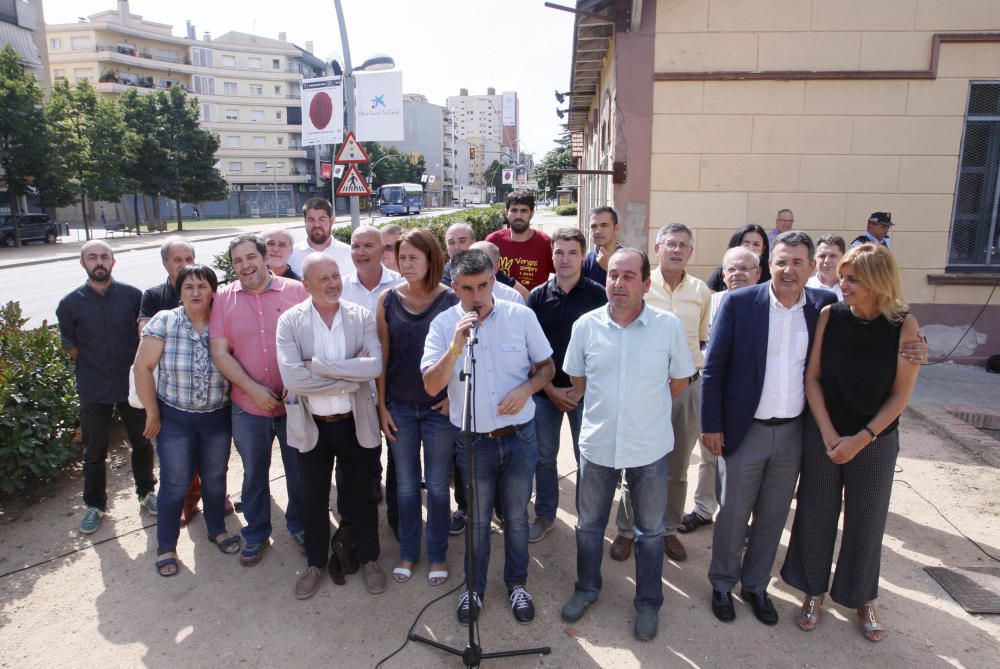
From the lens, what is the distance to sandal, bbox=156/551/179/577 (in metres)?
3.51

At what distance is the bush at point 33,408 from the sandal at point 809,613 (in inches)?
182

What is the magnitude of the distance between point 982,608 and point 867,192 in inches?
208

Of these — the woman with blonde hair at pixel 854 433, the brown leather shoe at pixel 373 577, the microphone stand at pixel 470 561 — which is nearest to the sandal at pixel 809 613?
the woman with blonde hair at pixel 854 433

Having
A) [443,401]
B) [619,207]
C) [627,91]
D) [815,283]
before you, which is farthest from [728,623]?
[627,91]

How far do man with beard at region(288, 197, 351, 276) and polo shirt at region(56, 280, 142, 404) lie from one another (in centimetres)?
130

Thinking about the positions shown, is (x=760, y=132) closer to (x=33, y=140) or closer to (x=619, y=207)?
(x=619, y=207)

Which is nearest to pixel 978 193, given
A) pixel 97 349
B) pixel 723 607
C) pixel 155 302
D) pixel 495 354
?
pixel 723 607

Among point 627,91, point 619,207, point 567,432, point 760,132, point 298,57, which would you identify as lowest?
point 567,432

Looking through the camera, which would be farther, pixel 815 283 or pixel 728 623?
pixel 815 283

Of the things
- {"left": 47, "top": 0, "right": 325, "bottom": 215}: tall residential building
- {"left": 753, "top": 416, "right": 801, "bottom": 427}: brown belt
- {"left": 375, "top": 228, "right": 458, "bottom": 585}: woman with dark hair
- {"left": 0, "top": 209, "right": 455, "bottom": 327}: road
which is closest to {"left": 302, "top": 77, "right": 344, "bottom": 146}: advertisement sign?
{"left": 0, "top": 209, "right": 455, "bottom": 327}: road

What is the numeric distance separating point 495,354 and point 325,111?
10065mm

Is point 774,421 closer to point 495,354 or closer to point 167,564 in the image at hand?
point 495,354

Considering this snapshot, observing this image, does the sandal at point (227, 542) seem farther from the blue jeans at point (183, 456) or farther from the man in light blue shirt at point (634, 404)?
the man in light blue shirt at point (634, 404)

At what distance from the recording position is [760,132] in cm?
707
